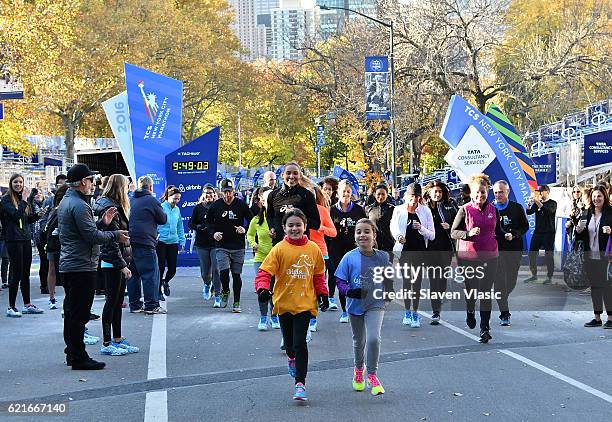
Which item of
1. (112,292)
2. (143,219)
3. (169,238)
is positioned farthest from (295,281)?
(169,238)

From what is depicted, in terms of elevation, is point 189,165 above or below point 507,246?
above

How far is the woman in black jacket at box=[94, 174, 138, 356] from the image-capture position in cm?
973

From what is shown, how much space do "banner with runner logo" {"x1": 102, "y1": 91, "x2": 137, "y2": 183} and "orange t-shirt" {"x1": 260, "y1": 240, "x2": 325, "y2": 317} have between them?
1346 centimetres

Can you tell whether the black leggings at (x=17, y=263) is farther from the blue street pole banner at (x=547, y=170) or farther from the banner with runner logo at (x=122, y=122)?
the blue street pole banner at (x=547, y=170)

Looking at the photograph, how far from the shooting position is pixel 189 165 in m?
20.6

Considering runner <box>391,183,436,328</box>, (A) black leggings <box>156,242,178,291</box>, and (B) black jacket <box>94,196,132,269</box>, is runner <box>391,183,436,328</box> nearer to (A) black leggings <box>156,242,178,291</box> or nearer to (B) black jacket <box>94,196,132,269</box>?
(B) black jacket <box>94,196,132,269</box>

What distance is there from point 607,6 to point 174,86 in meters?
29.1

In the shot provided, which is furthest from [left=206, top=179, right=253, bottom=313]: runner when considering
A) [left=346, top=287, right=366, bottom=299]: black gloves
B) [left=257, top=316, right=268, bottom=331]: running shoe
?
[left=346, top=287, right=366, bottom=299]: black gloves

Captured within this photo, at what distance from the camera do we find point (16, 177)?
1308 cm

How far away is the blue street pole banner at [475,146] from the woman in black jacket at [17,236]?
7736mm

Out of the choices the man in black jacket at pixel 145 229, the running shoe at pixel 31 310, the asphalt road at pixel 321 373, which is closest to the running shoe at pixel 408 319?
the asphalt road at pixel 321 373

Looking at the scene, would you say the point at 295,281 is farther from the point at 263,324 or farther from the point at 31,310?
the point at 31,310

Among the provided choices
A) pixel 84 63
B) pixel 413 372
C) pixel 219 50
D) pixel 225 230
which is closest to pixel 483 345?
pixel 413 372

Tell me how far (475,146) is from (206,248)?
5663mm
